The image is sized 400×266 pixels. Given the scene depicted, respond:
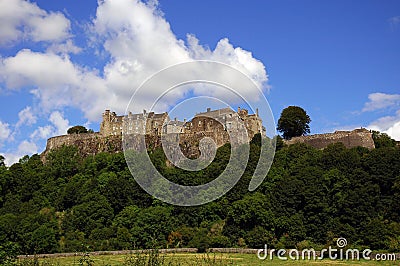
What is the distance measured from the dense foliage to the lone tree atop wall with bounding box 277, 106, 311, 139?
12.9 m

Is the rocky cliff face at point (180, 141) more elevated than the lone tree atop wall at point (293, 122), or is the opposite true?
the lone tree atop wall at point (293, 122)

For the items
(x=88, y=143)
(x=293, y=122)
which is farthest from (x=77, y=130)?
(x=293, y=122)

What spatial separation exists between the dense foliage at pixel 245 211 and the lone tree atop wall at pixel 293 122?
12.9 metres

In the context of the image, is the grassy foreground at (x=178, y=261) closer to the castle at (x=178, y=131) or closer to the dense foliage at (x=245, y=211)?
the dense foliage at (x=245, y=211)

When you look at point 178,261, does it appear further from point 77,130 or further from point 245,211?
point 77,130

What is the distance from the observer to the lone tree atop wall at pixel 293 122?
69062 millimetres

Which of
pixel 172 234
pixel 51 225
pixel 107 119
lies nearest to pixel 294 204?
pixel 172 234

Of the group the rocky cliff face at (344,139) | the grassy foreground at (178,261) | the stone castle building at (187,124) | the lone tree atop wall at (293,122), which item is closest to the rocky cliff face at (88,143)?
the stone castle building at (187,124)

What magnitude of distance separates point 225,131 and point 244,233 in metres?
25.6

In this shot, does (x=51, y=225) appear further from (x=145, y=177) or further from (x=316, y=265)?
(x=316, y=265)

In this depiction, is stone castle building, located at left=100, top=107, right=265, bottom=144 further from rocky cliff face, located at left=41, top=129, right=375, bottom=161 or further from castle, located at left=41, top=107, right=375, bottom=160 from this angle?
rocky cliff face, located at left=41, top=129, right=375, bottom=161

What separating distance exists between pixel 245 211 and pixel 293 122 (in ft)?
94.4

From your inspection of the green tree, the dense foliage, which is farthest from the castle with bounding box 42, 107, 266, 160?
the green tree

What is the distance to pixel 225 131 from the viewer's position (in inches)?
2616
